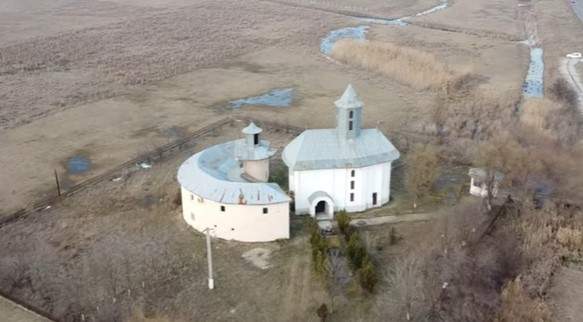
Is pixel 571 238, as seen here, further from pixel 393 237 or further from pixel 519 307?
pixel 393 237

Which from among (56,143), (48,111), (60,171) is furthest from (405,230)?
(48,111)

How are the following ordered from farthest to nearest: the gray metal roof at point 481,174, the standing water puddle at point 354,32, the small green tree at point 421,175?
1. the standing water puddle at point 354,32
2. the small green tree at point 421,175
3. the gray metal roof at point 481,174

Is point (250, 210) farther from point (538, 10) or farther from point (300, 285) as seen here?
point (538, 10)

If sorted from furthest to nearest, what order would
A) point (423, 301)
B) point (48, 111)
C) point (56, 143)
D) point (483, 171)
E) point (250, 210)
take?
point (48, 111)
point (56, 143)
point (483, 171)
point (250, 210)
point (423, 301)

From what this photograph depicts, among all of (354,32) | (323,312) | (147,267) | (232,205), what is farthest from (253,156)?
(354,32)

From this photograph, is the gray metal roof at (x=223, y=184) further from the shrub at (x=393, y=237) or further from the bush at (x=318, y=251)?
the shrub at (x=393, y=237)

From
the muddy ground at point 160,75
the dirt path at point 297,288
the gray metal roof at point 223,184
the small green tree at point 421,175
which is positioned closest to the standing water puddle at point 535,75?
the muddy ground at point 160,75

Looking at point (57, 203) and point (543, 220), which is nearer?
point (543, 220)
